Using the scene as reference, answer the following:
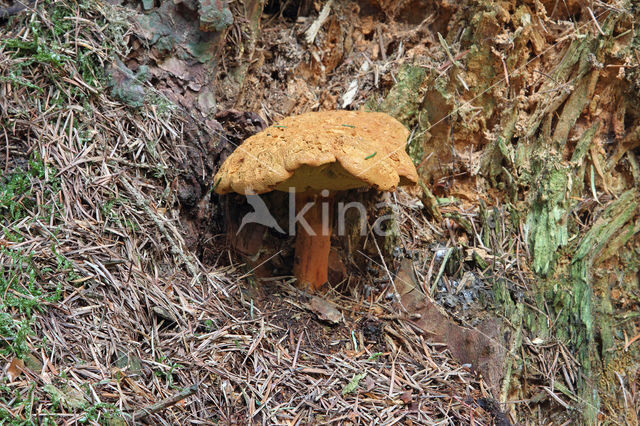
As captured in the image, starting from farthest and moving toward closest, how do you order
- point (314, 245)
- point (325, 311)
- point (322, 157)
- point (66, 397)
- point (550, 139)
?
point (550, 139), point (314, 245), point (325, 311), point (322, 157), point (66, 397)

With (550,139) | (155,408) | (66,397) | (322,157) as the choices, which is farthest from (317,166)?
(550,139)

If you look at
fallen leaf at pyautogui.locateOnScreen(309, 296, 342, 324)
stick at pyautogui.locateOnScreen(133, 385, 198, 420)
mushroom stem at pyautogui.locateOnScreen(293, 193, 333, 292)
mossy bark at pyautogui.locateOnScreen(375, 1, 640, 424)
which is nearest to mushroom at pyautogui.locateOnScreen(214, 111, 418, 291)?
mushroom stem at pyautogui.locateOnScreen(293, 193, 333, 292)

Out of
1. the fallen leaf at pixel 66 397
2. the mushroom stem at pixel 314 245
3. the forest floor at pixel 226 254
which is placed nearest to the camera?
the fallen leaf at pixel 66 397

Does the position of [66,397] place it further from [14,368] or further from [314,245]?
[314,245]

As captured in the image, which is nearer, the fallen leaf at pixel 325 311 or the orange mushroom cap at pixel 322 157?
the orange mushroom cap at pixel 322 157

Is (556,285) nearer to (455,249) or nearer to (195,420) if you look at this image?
(455,249)

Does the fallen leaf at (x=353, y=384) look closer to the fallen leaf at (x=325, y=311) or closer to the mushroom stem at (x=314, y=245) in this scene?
the fallen leaf at (x=325, y=311)

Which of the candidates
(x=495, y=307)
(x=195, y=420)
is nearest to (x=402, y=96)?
(x=495, y=307)

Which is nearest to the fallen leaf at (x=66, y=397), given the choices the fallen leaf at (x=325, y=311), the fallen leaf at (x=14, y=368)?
the fallen leaf at (x=14, y=368)

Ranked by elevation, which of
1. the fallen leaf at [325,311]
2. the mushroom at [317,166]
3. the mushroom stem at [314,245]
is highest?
the mushroom at [317,166]
